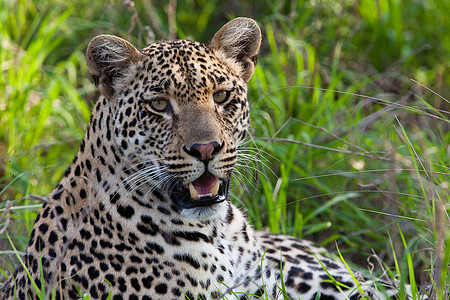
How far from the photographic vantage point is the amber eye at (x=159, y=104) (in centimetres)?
421

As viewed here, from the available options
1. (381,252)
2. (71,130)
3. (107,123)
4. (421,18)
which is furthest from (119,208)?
(421,18)

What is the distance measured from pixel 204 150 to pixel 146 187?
455 mm

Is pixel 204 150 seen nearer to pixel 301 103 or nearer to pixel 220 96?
pixel 220 96

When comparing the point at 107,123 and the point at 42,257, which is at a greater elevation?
the point at 107,123

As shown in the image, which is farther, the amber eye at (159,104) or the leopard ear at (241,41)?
the leopard ear at (241,41)

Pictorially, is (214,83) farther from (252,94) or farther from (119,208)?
(252,94)

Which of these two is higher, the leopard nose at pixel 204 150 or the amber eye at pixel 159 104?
the amber eye at pixel 159 104

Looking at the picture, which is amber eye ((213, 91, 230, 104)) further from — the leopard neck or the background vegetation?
the background vegetation

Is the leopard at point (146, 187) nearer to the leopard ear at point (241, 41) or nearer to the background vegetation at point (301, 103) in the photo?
the leopard ear at point (241, 41)

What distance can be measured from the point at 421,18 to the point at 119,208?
549 centimetres

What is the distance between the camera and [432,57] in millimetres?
8297

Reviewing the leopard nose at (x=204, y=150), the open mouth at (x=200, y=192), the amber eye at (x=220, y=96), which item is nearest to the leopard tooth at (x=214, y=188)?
the open mouth at (x=200, y=192)

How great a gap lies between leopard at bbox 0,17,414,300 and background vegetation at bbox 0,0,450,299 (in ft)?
2.86

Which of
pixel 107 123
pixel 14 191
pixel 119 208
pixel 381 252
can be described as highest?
pixel 107 123
